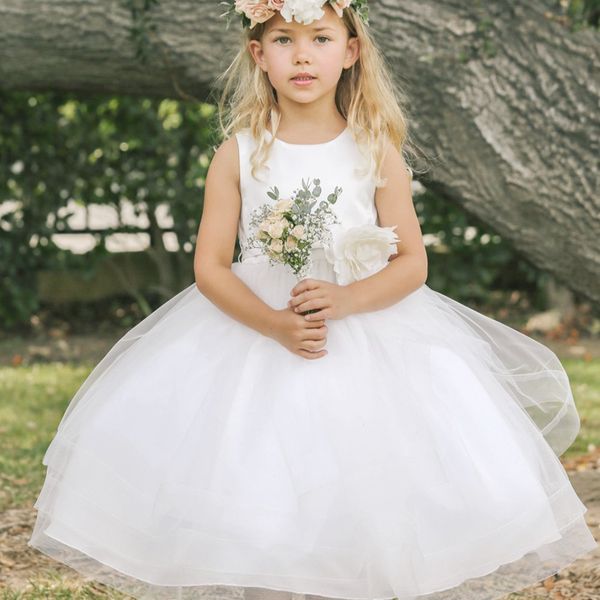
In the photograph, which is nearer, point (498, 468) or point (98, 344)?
point (498, 468)

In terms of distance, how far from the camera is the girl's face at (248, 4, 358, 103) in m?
2.78

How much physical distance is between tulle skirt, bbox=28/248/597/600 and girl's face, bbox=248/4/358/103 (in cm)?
44

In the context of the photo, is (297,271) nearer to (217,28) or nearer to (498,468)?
(498,468)

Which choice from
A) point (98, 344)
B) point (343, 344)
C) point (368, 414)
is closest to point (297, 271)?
point (343, 344)

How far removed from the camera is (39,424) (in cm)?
543

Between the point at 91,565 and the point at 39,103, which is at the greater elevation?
the point at 39,103

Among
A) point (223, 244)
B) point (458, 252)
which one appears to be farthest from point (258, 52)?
point (458, 252)

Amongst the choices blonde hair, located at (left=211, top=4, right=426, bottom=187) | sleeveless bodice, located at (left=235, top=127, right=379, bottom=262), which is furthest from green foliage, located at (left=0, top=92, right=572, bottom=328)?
sleeveless bodice, located at (left=235, top=127, right=379, bottom=262)

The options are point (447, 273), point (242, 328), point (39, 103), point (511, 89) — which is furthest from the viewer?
point (447, 273)

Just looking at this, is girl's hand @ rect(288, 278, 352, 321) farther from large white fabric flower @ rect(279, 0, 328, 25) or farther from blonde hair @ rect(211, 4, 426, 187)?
large white fabric flower @ rect(279, 0, 328, 25)

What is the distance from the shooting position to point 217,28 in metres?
4.35

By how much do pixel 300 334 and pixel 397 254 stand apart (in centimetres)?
41

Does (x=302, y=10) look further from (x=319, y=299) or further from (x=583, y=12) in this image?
(x=583, y=12)

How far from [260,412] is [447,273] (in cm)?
530
